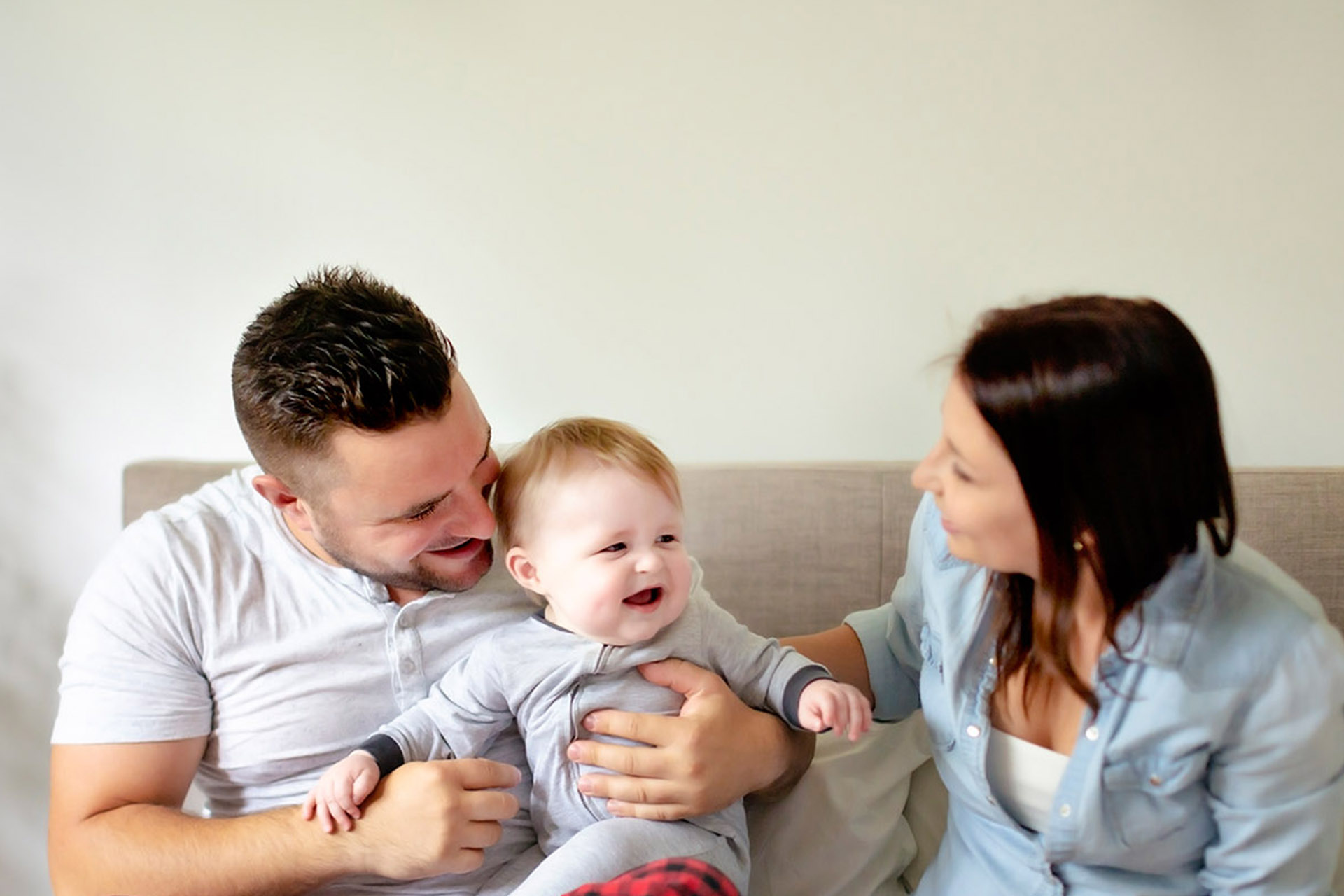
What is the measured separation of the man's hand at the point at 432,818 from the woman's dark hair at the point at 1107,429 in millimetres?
753

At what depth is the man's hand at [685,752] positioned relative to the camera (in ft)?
4.42

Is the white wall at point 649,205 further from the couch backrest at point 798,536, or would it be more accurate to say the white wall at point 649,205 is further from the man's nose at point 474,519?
the man's nose at point 474,519

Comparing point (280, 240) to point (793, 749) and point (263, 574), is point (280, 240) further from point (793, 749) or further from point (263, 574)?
point (793, 749)

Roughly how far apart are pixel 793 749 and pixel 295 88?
1633 millimetres

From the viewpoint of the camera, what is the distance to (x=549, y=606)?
1482 millimetres

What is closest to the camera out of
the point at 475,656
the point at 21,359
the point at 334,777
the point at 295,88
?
the point at 334,777

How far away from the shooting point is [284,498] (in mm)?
1473

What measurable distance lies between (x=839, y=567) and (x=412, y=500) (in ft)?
2.60

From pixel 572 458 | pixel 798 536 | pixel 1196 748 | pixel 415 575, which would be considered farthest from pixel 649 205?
pixel 1196 748

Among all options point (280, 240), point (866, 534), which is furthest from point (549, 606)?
point (280, 240)

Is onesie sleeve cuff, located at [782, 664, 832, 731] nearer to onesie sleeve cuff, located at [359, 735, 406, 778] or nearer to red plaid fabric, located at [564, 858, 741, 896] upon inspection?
red plaid fabric, located at [564, 858, 741, 896]

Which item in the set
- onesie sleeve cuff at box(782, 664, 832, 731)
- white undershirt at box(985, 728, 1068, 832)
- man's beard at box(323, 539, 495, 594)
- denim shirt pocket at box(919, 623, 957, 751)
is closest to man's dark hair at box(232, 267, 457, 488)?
man's beard at box(323, 539, 495, 594)

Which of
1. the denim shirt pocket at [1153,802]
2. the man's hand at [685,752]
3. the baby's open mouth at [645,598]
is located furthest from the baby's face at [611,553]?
the denim shirt pocket at [1153,802]

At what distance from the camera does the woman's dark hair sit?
1.04m
